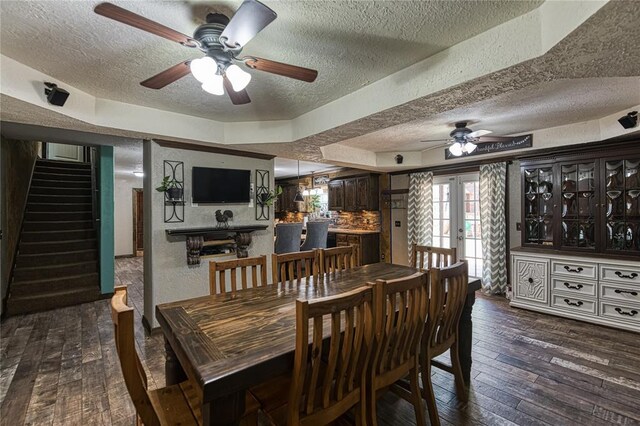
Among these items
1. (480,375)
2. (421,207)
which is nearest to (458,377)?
(480,375)

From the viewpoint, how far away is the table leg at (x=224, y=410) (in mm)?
1199

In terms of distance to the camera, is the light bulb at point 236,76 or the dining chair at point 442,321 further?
the dining chair at point 442,321

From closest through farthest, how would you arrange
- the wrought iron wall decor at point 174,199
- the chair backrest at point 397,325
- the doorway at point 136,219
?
1. the chair backrest at point 397,325
2. the wrought iron wall decor at point 174,199
3. the doorway at point 136,219

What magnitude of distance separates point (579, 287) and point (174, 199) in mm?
5108

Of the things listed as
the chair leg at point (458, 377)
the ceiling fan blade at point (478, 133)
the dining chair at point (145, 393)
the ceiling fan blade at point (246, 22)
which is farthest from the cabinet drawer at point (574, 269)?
the ceiling fan blade at point (246, 22)

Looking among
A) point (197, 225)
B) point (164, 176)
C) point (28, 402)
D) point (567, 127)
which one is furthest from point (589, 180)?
point (28, 402)

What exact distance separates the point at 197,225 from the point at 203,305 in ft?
6.89

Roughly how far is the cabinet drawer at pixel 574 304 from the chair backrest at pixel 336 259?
9.37 ft

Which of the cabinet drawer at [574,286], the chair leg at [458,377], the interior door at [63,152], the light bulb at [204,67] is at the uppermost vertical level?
the interior door at [63,152]

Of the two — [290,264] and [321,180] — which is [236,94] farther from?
[321,180]

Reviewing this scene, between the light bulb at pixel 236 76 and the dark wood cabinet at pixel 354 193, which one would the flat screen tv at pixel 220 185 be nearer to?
the light bulb at pixel 236 76

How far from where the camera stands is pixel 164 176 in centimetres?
359

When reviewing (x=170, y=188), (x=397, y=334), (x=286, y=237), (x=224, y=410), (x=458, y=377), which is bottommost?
(x=458, y=377)

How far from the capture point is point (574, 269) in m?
3.76
